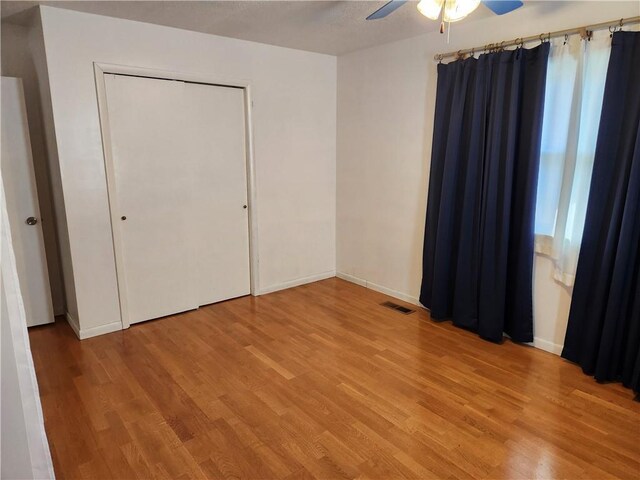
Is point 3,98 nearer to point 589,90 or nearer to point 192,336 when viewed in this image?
point 192,336

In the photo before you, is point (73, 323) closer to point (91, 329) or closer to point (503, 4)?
point (91, 329)

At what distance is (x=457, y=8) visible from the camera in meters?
1.97

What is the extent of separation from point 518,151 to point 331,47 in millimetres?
2066

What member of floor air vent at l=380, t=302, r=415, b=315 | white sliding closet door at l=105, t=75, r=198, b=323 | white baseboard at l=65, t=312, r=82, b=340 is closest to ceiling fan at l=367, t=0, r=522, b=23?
white sliding closet door at l=105, t=75, r=198, b=323

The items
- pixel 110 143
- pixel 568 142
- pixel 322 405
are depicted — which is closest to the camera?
pixel 322 405

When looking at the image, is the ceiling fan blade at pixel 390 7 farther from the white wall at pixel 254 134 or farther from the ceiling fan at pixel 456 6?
the white wall at pixel 254 134

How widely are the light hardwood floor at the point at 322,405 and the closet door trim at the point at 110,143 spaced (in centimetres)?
65

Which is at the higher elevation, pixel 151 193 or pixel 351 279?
pixel 151 193

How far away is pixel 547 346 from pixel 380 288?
5.51 ft

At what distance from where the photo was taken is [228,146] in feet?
12.4

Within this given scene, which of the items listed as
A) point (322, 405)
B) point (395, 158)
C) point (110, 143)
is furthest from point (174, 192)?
point (322, 405)

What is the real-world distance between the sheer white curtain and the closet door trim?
2461 mm

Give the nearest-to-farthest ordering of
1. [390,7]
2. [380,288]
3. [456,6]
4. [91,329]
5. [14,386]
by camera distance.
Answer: [14,386] → [456,6] → [390,7] → [91,329] → [380,288]

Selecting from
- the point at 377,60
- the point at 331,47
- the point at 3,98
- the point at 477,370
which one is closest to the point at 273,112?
the point at 331,47
